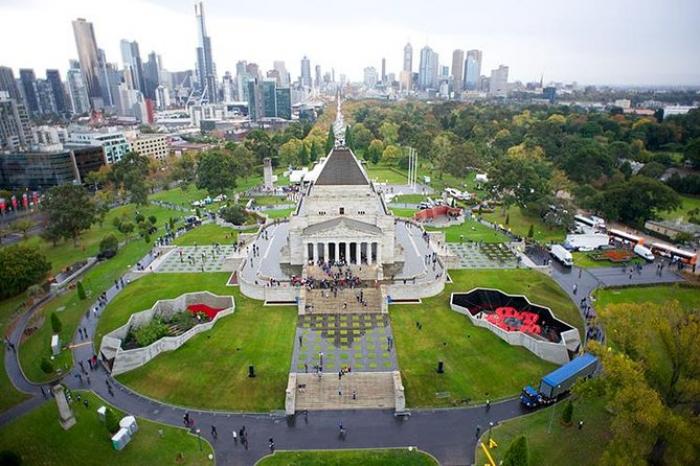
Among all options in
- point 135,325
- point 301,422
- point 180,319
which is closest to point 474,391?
point 301,422

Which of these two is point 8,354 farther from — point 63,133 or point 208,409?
point 63,133

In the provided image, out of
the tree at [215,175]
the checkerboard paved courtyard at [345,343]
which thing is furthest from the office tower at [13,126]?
the checkerboard paved courtyard at [345,343]

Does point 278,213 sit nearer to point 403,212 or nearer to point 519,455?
point 403,212

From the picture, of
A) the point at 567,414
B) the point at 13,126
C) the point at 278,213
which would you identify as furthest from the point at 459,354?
the point at 13,126

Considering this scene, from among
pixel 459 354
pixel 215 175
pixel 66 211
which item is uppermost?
pixel 215 175

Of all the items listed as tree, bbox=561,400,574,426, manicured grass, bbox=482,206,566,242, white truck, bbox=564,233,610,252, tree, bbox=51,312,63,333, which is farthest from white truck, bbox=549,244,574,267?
tree, bbox=51,312,63,333

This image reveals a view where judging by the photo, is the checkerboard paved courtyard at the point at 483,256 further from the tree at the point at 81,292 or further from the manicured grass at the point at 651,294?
the tree at the point at 81,292
